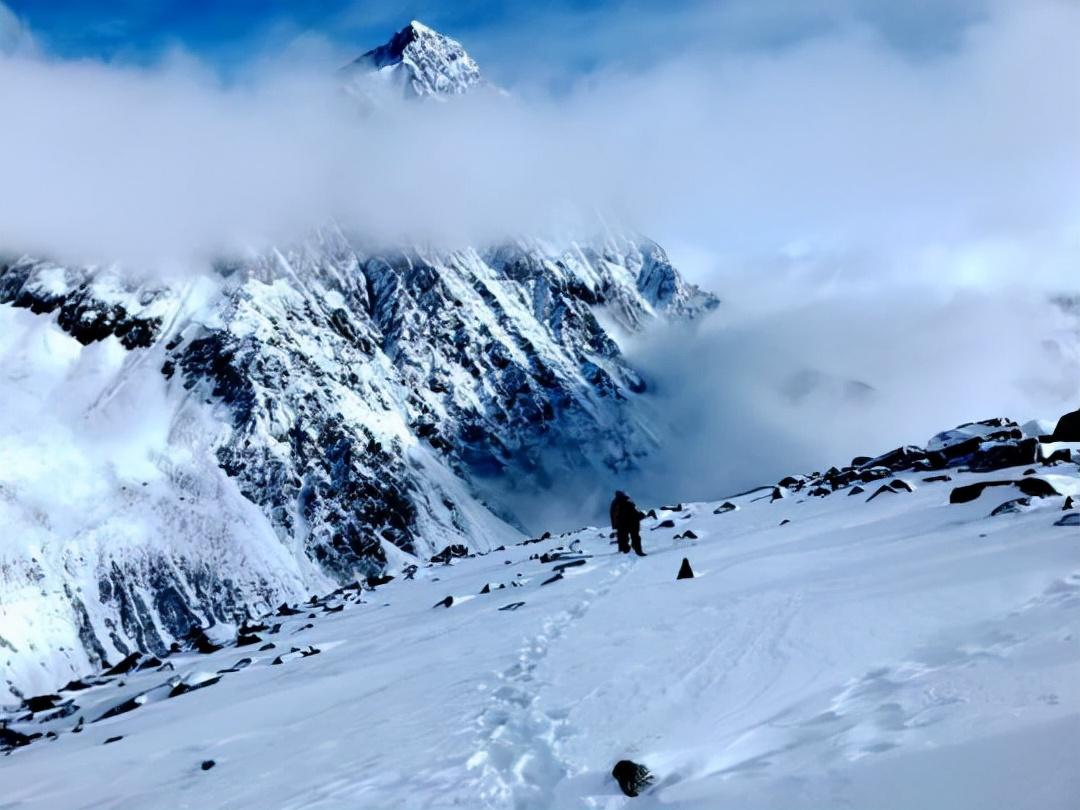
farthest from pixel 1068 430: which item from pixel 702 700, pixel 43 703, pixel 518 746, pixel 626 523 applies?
pixel 43 703

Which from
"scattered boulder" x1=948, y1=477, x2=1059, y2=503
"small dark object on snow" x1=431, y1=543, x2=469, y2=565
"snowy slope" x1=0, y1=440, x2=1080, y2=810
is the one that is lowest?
"scattered boulder" x1=948, y1=477, x2=1059, y2=503

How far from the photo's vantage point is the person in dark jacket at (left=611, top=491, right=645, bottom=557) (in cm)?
2416

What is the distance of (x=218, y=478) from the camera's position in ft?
650

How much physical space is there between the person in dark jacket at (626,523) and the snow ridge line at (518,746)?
43.0 feet

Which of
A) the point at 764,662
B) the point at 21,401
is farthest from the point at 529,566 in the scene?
the point at 21,401

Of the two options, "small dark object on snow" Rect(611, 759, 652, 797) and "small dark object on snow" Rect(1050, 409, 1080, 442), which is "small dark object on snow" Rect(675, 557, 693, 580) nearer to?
"small dark object on snow" Rect(611, 759, 652, 797)

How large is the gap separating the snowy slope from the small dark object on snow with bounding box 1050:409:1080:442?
11174mm

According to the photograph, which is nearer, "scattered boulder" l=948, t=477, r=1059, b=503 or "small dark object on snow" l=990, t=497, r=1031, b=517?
"small dark object on snow" l=990, t=497, r=1031, b=517

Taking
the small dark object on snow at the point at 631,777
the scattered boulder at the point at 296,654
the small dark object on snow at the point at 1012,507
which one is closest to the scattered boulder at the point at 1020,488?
the small dark object on snow at the point at 1012,507

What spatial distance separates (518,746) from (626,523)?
17.0 m

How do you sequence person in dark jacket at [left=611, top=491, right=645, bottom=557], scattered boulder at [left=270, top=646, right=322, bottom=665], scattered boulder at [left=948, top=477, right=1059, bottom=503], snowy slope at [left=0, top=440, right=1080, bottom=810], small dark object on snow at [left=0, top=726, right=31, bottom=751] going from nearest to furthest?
1. snowy slope at [left=0, top=440, right=1080, bottom=810]
2. scattered boulder at [left=948, top=477, right=1059, bottom=503]
3. small dark object on snow at [left=0, top=726, right=31, bottom=751]
4. scattered boulder at [left=270, top=646, right=322, bottom=665]
5. person in dark jacket at [left=611, top=491, right=645, bottom=557]

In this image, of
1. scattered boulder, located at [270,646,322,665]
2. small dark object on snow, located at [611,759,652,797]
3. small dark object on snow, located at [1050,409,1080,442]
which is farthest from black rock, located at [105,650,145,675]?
small dark object on snow, located at [1050,409,1080,442]

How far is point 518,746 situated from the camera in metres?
7.85

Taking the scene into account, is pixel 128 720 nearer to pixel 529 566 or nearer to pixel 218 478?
pixel 529 566
